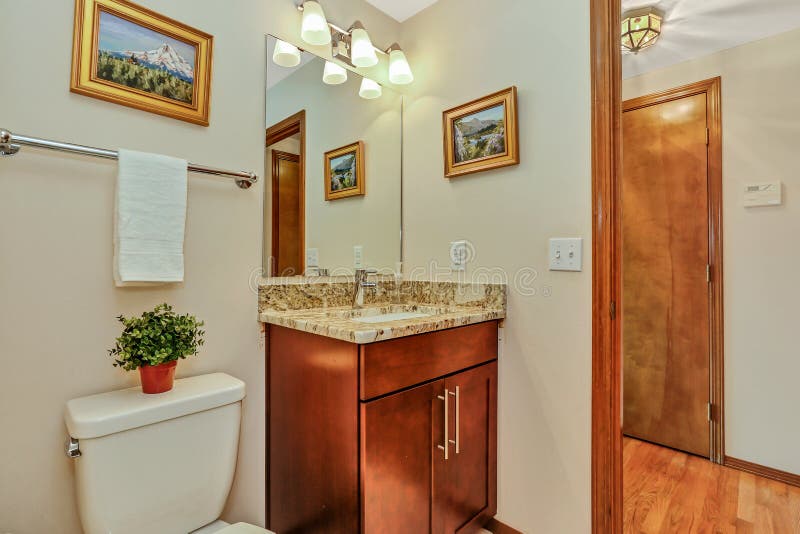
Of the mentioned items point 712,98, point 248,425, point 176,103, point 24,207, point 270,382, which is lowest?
point 248,425

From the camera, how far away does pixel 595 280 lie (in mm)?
1296

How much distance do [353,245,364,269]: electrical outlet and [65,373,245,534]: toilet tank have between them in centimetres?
78

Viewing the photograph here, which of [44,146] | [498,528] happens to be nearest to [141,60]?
[44,146]

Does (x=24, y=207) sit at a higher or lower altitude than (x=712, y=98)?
lower

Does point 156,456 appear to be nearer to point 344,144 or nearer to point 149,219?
point 149,219

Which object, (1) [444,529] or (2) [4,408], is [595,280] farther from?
(2) [4,408]

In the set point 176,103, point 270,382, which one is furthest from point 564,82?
point 270,382

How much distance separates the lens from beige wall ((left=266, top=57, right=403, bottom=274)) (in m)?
1.58

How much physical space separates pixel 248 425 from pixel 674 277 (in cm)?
235

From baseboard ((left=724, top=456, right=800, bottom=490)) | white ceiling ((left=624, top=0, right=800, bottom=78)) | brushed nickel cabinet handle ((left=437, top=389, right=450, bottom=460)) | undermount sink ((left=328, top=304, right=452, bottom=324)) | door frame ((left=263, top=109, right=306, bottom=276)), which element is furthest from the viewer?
baseboard ((left=724, top=456, right=800, bottom=490))

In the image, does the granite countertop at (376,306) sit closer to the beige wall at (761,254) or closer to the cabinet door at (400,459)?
the cabinet door at (400,459)

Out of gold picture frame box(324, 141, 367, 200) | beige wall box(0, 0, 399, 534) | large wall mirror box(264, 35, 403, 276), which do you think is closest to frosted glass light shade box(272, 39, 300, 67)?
large wall mirror box(264, 35, 403, 276)

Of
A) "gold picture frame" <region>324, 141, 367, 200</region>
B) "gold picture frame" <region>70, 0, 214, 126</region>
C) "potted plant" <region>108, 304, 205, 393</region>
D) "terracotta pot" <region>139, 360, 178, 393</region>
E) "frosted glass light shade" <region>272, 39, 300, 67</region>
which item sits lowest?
"terracotta pot" <region>139, 360, 178, 393</region>

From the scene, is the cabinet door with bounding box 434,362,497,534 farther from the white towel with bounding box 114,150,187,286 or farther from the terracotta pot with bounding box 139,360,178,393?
the white towel with bounding box 114,150,187,286
